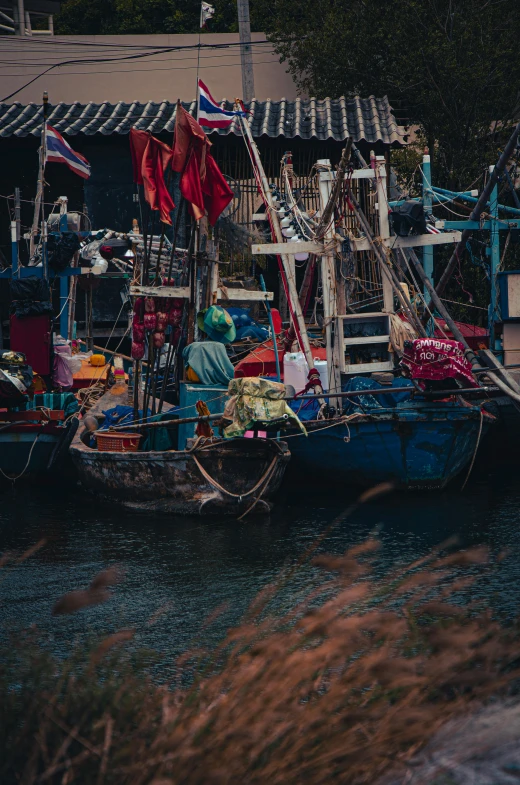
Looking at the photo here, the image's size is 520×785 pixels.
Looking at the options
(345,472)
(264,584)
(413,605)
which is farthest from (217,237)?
(413,605)

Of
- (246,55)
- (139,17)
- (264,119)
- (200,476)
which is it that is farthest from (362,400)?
(139,17)

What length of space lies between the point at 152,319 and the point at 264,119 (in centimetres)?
719

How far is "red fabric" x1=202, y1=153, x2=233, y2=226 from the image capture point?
13.7m

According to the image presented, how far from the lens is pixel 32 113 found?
20391 mm

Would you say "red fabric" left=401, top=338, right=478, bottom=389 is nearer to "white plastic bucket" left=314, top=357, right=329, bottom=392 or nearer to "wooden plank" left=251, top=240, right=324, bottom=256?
"white plastic bucket" left=314, top=357, right=329, bottom=392

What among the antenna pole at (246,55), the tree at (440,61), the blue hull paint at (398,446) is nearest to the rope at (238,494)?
the blue hull paint at (398,446)

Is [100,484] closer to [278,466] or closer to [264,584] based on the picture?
[278,466]

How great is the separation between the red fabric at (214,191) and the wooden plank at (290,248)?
76cm

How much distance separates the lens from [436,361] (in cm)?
1270

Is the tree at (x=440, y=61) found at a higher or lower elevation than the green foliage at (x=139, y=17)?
lower

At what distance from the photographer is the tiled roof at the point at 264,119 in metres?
18.8

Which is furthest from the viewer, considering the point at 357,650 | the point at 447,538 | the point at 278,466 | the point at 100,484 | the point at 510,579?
the point at 100,484

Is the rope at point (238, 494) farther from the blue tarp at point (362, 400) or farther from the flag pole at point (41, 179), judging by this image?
the flag pole at point (41, 179)

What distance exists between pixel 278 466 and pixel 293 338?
3531 mm
